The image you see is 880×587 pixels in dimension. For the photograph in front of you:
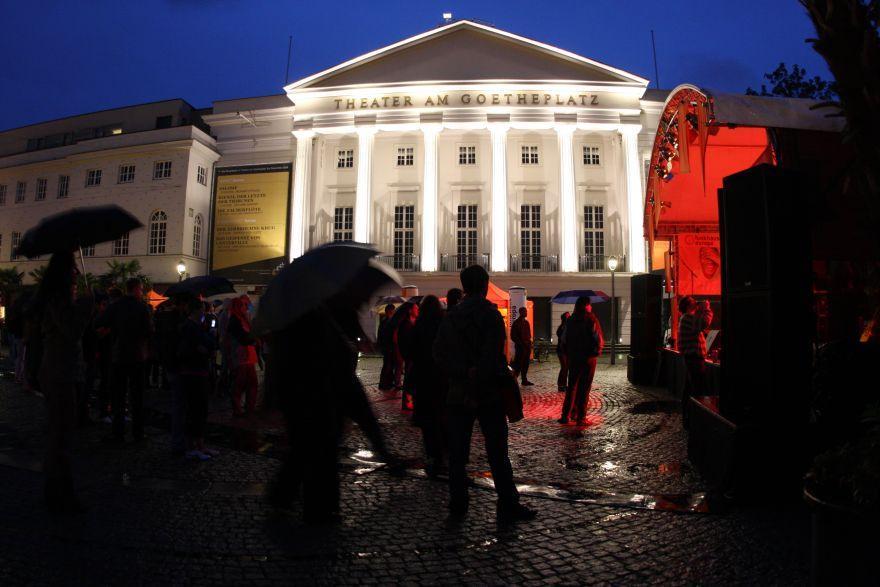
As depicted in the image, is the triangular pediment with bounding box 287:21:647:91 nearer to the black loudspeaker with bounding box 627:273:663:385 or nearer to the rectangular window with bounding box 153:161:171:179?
the rectangular window with bounding box 153:161:171:179

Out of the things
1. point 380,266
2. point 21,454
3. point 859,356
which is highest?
point 380,266

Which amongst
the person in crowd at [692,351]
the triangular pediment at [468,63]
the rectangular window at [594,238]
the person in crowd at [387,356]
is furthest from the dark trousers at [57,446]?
the triangular pediment at [468,63]

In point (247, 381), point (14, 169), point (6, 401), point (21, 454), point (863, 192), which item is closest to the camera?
point (863, 192)

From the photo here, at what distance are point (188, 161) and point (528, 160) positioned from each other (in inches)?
748

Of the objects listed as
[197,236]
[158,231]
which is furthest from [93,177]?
[197,236]

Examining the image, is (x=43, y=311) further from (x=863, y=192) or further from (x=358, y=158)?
(x=358, y=158)

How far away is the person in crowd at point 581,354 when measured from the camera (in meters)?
7.41

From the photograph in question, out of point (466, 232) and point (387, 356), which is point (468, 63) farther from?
point (387, 356)

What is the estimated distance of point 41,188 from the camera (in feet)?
115

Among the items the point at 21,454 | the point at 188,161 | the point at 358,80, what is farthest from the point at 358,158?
the point at 21,454

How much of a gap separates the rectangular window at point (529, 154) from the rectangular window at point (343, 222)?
1015 centimetres

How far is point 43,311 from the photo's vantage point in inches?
157

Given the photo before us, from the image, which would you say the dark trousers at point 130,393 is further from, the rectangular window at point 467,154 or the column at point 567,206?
the rectangular window at point 467,154

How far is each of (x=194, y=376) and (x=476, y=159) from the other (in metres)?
27.0
